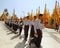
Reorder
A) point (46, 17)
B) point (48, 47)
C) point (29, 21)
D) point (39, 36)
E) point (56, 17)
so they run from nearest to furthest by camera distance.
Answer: point (39, 36) → point (48, 47) → point (29, 21) → point (56, 17) → point (46, 17)

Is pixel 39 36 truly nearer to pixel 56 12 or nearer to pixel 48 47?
pixel 48 47

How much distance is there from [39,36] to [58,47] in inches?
84.9

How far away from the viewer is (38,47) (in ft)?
43.7

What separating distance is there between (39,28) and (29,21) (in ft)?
16.4

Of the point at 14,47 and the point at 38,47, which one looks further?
the point at 14,47

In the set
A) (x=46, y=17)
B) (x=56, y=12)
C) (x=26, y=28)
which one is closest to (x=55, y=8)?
(x=56, y=12)

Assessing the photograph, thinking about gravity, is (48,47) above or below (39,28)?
below

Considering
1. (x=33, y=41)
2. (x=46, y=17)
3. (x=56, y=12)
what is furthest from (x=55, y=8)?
(x=33, y=41)

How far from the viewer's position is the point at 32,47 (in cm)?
1361

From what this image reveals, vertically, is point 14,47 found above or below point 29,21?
below

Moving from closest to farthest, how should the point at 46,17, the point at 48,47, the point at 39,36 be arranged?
the point at 39,36 < the point at 48,47 < the point at 46,17

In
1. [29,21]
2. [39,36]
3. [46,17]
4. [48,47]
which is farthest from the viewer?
[46,17]

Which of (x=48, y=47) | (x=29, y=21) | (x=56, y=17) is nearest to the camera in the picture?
(x=48, y=47)

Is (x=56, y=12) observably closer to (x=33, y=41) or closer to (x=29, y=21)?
(x=29, y=21)
